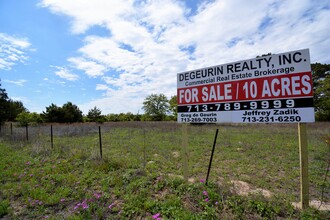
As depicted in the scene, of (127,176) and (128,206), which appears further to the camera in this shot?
(127,176)

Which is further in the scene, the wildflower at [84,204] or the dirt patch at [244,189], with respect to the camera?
the dirt patch at [244,189]

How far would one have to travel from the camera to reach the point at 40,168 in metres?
5.54

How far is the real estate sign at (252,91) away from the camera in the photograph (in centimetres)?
298

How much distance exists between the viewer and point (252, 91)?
3451mm

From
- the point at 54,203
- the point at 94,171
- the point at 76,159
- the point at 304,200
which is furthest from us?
the point at 76,159

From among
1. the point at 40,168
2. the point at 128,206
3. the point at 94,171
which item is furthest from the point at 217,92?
the point at 40,168

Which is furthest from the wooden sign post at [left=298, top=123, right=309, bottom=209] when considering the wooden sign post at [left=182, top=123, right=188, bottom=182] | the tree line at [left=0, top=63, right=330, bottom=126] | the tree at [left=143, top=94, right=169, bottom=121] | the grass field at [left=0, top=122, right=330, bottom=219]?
the tree at [left=143, top=94, right=169, bottom=121]

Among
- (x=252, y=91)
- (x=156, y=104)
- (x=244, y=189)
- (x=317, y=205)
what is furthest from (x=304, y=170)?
(x=156, y=104)

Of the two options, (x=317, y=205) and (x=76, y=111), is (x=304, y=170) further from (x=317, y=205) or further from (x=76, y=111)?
(x=76, y=111)

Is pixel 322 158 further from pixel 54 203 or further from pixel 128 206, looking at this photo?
pixel 54 203

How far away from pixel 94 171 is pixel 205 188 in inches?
123

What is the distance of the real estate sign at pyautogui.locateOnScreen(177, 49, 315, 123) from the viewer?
117 inches

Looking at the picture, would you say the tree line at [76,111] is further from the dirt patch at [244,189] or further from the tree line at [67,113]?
the dirt patch at [244,189]

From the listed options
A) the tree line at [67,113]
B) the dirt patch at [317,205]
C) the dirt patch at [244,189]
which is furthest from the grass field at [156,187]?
the tree line at [67,113]
